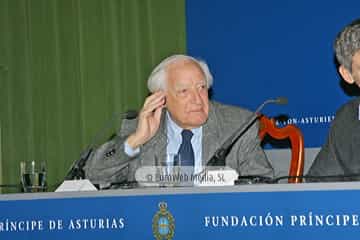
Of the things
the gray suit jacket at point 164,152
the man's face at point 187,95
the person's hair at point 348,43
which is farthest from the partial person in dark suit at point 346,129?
the man's face at point 187,95

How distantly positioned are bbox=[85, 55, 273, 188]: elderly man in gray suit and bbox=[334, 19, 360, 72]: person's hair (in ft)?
1.72

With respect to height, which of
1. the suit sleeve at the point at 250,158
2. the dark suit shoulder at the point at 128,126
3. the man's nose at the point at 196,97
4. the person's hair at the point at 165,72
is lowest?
the suit sleeve at the point at 250,158

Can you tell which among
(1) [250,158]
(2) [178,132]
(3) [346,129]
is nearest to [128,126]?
(2) [178,132]

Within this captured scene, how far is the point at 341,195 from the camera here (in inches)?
81.5

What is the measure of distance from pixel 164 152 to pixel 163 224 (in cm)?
92

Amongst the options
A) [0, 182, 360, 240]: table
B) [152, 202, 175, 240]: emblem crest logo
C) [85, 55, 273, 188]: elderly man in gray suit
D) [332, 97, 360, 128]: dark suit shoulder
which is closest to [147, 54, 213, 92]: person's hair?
[85, 55, 273, 188]: elderly man in gray suit

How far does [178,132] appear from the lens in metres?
3.32

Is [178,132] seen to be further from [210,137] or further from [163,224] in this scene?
[163,224]

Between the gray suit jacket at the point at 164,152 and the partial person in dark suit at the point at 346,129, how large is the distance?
0.28 m

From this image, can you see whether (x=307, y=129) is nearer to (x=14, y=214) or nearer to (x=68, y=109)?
(x=68, y=109)

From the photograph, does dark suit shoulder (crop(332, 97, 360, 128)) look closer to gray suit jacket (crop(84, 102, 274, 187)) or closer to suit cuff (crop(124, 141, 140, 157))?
gray suit jacket (crop(84, 102, 274, 187))

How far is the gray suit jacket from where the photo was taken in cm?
311

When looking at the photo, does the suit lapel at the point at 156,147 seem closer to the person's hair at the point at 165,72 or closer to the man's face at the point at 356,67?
the person's hair at the point at 165,72

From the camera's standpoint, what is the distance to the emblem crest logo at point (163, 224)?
7.52 feet
